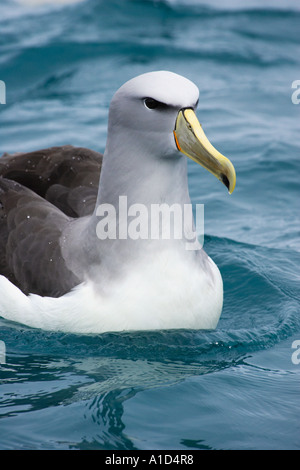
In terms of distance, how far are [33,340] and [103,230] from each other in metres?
1.01

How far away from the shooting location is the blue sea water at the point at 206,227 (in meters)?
5.12

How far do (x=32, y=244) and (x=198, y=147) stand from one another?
1605mm

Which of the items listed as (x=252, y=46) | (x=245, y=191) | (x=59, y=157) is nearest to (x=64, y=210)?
(x=59, y=157)

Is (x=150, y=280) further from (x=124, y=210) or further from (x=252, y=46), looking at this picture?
(x=252, y=46)

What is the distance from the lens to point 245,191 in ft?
31.4

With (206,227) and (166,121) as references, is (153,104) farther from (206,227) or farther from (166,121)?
(206,227)

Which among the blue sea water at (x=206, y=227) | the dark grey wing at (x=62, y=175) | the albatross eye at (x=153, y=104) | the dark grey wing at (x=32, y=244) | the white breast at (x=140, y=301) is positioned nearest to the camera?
the blue sea water at (x=206, y=227)

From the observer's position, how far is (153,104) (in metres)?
5.29

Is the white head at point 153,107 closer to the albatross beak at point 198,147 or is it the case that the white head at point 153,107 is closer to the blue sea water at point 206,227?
the albatross beak at point 198,147

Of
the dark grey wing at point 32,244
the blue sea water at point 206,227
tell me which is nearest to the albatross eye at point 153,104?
the dark grey wing at point 32,244

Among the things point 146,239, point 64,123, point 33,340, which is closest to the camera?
point 146,239

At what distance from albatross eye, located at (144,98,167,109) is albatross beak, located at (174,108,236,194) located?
0.41ft

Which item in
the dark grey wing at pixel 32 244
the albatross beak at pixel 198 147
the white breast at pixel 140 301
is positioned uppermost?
the albatross beak at pixel 198 147
